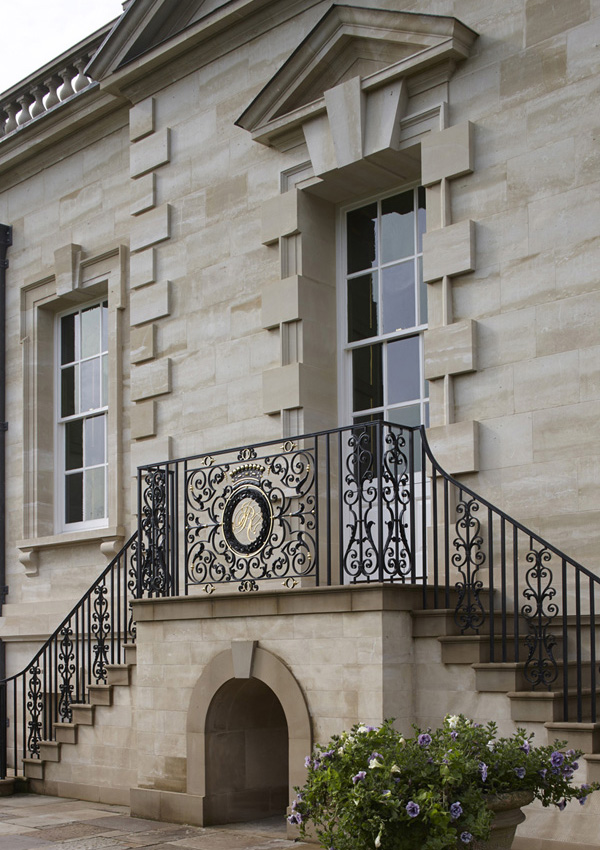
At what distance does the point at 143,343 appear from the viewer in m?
10.7

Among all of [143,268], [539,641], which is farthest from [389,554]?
[143,268]

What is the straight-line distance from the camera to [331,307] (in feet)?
31.7

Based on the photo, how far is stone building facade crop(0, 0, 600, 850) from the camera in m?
7.53

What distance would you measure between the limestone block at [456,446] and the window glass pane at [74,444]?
536cm

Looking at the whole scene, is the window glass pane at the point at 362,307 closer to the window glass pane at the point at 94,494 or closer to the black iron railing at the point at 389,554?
the black iron railing at the point at 389,554

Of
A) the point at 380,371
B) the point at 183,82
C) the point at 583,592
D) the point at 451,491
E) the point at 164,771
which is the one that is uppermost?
the point at 183,82

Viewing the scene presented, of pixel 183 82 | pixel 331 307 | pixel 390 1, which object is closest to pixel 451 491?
pixel 331 307

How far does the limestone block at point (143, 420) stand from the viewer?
34.6 ft

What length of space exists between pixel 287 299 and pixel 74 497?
13.8 ft

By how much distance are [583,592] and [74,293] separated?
22.7 feet

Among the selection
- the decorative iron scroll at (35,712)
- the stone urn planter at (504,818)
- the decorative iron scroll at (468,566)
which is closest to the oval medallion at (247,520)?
the decorative iron scroll at (468,566)

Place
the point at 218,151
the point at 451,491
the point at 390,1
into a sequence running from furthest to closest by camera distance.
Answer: the point at 218,151 → the point at 390,1 → the point at 451,491

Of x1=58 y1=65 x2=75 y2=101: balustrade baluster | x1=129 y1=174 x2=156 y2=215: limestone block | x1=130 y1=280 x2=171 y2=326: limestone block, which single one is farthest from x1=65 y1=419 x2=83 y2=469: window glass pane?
x1=58 y1=65 x2=75 y2=101: balustrade baluster

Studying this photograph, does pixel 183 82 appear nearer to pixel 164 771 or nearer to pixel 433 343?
pixel 433 343
